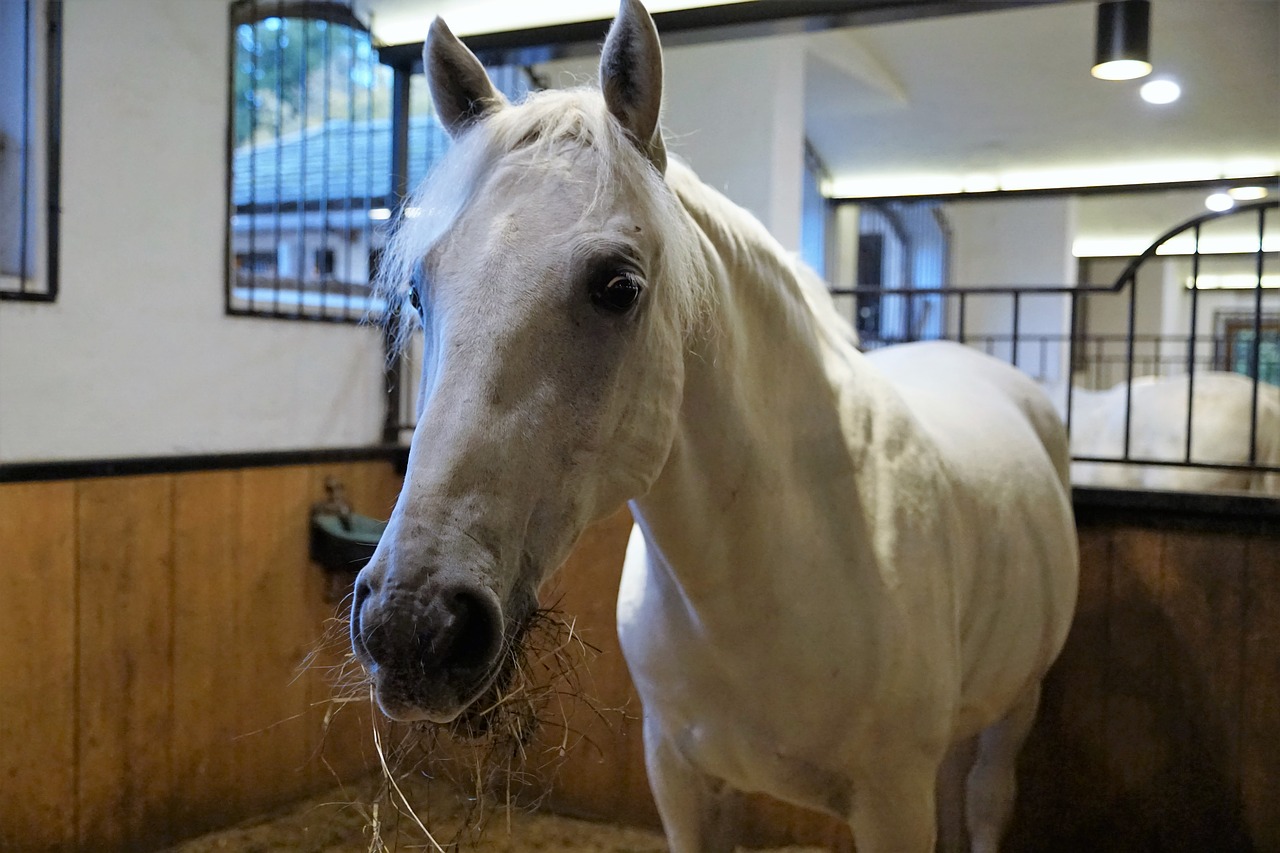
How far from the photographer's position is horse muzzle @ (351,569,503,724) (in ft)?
2.45

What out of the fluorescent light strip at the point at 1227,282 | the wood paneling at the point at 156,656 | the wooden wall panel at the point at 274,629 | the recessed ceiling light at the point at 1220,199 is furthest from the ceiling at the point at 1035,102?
the fluorescent light strip at the point at 1227,282

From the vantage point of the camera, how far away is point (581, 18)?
105 inches

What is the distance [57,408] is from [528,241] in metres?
1.77

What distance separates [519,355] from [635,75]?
1.11ft

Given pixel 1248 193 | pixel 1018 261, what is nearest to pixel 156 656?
pixel 1248 193

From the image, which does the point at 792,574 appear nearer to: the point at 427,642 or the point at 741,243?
the point at 741,243

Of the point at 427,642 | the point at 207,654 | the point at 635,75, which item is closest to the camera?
the point at 427,642

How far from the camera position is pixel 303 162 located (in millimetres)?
2838

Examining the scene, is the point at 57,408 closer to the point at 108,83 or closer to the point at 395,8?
the point at 108,83

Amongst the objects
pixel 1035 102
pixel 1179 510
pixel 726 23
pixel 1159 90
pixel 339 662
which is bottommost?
pixel 339 662

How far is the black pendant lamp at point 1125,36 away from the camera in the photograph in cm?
319

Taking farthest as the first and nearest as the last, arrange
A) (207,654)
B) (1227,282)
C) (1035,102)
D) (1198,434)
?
(1227,282) < (1035,102) < (1198,434) < (207,654)

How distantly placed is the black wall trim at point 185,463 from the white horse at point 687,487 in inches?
56.4

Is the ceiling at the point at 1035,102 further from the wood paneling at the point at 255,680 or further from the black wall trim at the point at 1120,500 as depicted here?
the wood paneling at the point at 255,680
